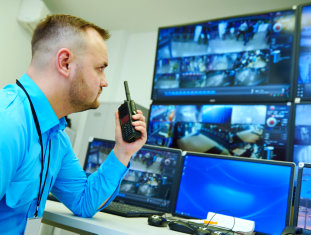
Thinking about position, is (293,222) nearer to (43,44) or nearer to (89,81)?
(89,81)

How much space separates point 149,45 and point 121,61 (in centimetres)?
44

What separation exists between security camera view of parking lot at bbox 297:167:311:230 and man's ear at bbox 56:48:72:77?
96cm

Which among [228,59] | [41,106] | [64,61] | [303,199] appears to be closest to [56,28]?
[64,61]

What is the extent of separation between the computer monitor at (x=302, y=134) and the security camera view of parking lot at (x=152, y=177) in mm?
636

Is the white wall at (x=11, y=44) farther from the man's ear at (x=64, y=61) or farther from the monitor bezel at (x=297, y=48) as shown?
the monitor bezel at (x=297, y=48)

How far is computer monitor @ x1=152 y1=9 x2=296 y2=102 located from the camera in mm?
1729

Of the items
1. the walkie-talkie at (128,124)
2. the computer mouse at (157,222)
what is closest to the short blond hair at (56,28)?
the walkie-talkie at (128,124)

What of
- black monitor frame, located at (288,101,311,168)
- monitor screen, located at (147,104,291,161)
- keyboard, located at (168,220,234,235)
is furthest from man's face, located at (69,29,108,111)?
black monitor frame, located at (288,101,311,168)

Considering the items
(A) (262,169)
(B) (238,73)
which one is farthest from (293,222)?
(B) (238,73)

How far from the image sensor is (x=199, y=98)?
195cm

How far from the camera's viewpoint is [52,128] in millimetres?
979

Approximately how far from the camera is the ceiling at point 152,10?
9.91ft

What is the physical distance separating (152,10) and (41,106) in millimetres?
2701

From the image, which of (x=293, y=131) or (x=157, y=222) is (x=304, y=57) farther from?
(x=157, y=222)
